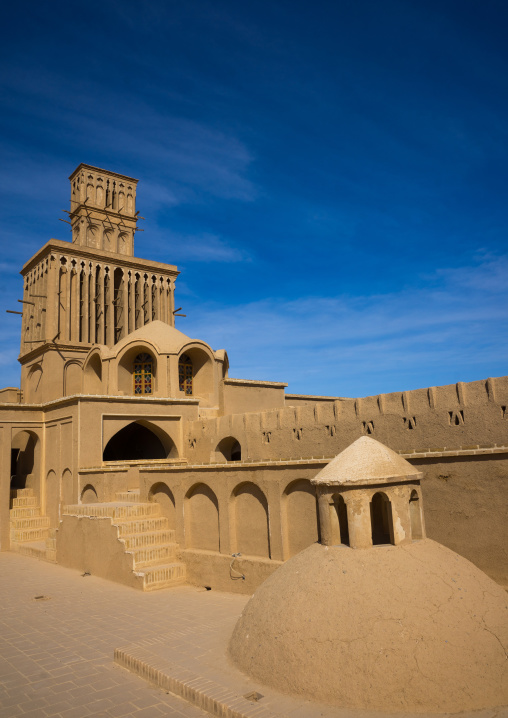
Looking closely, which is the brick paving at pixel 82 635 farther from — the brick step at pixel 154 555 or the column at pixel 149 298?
the column at pixel 149 298

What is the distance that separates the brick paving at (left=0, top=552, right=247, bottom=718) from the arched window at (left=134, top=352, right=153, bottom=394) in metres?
10.3

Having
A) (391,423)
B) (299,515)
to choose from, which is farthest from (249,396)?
(299,515)

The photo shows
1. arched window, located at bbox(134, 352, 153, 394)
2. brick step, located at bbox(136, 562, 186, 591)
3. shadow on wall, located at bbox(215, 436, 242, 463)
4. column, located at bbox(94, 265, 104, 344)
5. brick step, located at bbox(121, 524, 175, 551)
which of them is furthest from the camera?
column, located at bbox(94, 265, 104, 344)

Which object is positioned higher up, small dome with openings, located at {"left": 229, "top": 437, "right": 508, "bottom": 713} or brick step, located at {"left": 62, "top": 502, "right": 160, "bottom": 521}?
brick step, located at {"left": 62, "top": 502, "right": 160, "bottom": 521}

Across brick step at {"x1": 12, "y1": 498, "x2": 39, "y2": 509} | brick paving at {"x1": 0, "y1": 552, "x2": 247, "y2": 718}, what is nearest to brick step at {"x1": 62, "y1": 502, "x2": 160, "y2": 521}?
brick paving at {"x1": 0, "y1": 552, "x2": 247, "y2": 718}

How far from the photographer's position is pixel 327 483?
662 cm

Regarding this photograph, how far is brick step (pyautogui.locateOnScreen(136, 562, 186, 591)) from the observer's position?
465 inches

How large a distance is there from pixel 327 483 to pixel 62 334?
25371 mm

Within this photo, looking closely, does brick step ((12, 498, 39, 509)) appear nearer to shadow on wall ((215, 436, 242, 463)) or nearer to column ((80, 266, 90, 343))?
shadow on wall ((215, 436, 242, 463))

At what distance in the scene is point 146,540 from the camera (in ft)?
42.7

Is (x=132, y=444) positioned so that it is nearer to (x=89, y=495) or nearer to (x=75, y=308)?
(x=89, y=495)

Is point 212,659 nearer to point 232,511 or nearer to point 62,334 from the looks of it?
point 232,511

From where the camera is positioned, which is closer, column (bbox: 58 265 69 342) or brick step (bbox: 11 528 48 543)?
brick step (bbox: 11 528 48 543)

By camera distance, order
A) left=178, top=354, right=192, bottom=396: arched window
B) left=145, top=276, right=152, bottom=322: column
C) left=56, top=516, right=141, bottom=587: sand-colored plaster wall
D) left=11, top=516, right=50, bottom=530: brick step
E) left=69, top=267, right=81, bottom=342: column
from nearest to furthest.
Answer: left=56, top=516, right=141, bottom=587: sand-colored plaster wall
left=11, top=516, right=50, bottom=530: brick step
left=178, top=354, right=192, bottom=396: arched window
left=69, top=267, right=81, bottom=342: column
left=145, top=276, right=152, bottom=322: column
